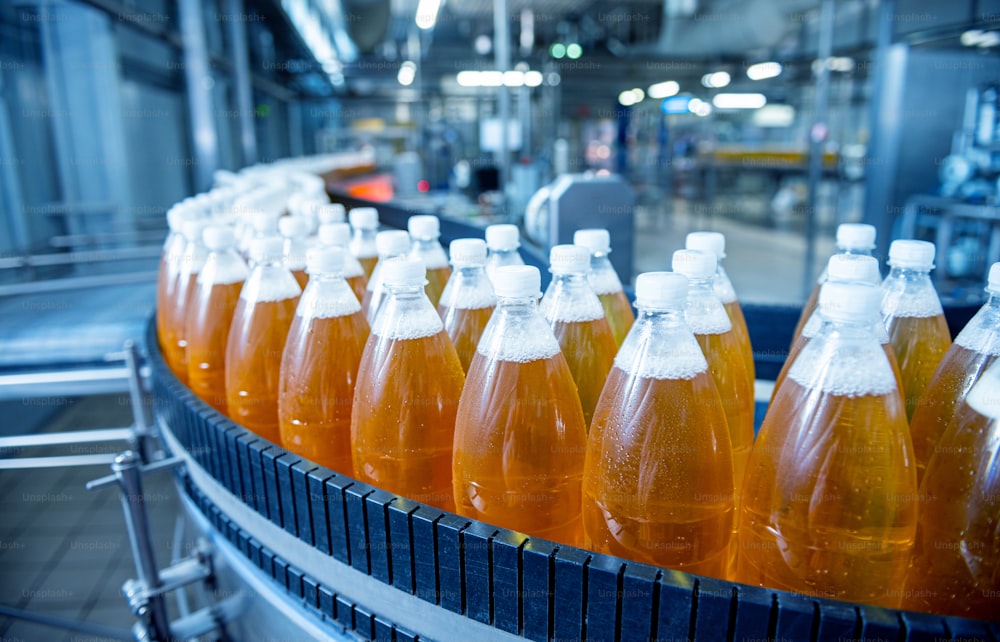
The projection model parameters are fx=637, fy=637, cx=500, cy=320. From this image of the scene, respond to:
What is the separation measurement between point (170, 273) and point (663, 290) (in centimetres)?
109

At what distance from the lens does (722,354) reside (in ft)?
2.48

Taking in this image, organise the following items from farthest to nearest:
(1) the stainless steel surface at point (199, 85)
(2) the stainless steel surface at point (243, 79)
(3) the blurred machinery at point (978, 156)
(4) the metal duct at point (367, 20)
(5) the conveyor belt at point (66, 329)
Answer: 1. (4) the metal duct at point (367, 20)
2. (2) the stainless steel surface at point (243, 79)
3. (3) the blurred machinery at point (978, 156)
4. (1) the stainless steel surface at point (199, 85)
5. (5) the conveyor belt at point (66, 329)

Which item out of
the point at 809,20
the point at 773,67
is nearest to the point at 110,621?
the point at 773,67

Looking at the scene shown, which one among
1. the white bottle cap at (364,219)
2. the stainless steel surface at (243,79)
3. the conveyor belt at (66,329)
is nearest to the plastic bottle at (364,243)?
the white bottle cap at (364,219)

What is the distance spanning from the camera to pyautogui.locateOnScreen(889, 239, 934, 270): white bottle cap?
72 centimetres

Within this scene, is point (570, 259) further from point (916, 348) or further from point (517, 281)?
point (916, 348)

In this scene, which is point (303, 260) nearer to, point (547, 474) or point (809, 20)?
point (547, 474)

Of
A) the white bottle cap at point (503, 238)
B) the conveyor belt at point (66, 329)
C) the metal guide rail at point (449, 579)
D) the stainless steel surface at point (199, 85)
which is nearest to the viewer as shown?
the metal guide rail at point (449, 579)

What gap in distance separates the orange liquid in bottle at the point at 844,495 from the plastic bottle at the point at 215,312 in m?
0.82

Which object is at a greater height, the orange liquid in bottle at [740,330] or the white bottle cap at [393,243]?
the white bottle cap at [393,243]

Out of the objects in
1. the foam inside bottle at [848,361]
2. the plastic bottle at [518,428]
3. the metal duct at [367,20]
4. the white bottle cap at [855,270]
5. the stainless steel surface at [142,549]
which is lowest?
the stainless steel surface at [142,549]

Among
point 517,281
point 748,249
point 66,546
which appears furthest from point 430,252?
point 748,249

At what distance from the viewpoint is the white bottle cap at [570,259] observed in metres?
0.72

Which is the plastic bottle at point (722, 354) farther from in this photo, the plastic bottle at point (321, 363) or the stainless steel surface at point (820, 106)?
the stainless steel surface at point (820, 106)
